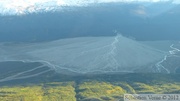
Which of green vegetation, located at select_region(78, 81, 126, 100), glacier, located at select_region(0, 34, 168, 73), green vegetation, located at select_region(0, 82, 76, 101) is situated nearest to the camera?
green vegetation, located at select_region(0, 82, 76, 101)

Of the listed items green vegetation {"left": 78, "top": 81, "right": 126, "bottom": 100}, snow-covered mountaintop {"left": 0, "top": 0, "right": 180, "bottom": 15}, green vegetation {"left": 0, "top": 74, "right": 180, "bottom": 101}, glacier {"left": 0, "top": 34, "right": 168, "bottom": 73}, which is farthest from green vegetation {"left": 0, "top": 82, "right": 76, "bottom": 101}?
snow-covered mountaintop {"left": 0, "top": 0, "right": 180, "bottom": 15}

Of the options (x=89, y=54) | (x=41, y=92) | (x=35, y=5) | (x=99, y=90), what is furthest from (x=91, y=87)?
(x=35, y=5)

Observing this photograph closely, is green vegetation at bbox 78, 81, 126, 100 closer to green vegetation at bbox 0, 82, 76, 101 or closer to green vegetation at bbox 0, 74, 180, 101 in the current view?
green vegetation at bbox 0, 74, 180, 101

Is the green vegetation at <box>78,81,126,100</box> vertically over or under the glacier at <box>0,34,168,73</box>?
under

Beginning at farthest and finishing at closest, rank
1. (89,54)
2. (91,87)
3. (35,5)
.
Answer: (35,5)
(89,54)
(91,87)

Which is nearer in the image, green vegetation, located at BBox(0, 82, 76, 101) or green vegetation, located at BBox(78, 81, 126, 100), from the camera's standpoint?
green vegetation, located at BBox(0, 82, 76, 101)

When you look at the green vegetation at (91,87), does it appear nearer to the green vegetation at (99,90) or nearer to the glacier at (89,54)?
the green vegetation at (99,90)

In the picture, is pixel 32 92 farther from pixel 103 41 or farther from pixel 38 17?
pixel 38 17

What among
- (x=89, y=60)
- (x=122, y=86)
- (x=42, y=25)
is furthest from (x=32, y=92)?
(x=42, y=25)

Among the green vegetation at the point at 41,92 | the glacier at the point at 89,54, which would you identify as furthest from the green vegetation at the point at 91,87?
the glacier at the point at 89,54

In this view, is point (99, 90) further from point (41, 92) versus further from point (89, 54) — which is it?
point (89, 54)
